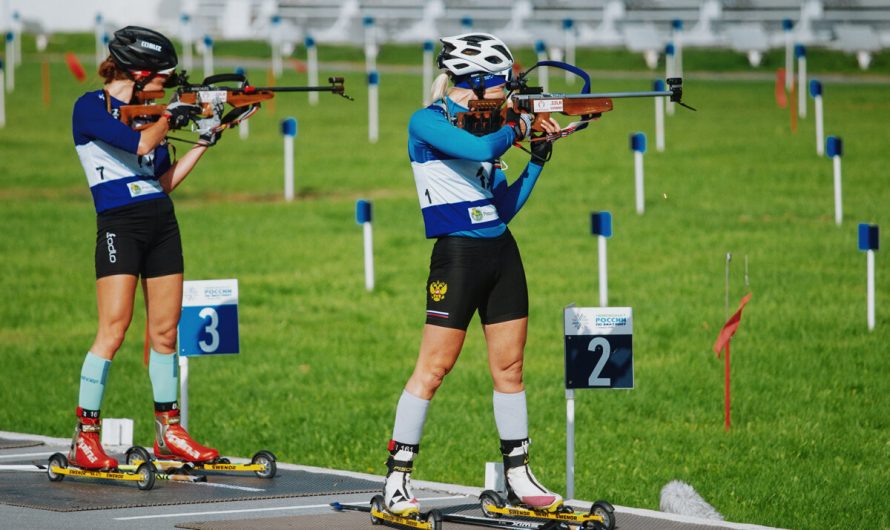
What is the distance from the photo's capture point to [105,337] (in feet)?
28.4

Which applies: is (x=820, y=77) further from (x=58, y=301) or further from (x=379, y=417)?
(x=379, y=417)

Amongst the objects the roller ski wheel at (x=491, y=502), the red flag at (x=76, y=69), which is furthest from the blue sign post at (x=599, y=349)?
the red flag at (x=76, y=69)

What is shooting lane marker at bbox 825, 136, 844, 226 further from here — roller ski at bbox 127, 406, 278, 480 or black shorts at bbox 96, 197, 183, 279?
black shorts at bbox 96, 197, 183, 279

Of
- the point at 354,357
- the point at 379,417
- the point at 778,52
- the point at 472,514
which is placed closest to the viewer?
the point at 472,514

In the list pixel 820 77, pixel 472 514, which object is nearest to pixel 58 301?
pixel 472 514

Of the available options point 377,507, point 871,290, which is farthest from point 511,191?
point 871,290

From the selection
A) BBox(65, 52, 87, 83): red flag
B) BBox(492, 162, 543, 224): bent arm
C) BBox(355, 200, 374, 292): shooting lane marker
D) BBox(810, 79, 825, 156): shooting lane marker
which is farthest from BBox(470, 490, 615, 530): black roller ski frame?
BBox(65, 52, 87, 83): red flag

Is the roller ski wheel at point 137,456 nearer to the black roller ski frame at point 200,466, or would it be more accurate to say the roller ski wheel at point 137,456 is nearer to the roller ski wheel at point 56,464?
the black roller ski frame at point 200,466

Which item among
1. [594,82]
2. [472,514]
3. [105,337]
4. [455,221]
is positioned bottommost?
[472,514]

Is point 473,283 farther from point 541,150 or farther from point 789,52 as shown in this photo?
point 789,52

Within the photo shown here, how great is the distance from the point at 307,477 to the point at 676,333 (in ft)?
19.4

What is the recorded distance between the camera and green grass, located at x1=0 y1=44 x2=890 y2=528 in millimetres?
10453

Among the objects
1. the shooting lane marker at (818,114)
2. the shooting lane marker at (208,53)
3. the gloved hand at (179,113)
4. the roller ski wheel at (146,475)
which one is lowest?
the roller ski wheel at (146,475)

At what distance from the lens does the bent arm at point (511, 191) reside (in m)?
7.73
